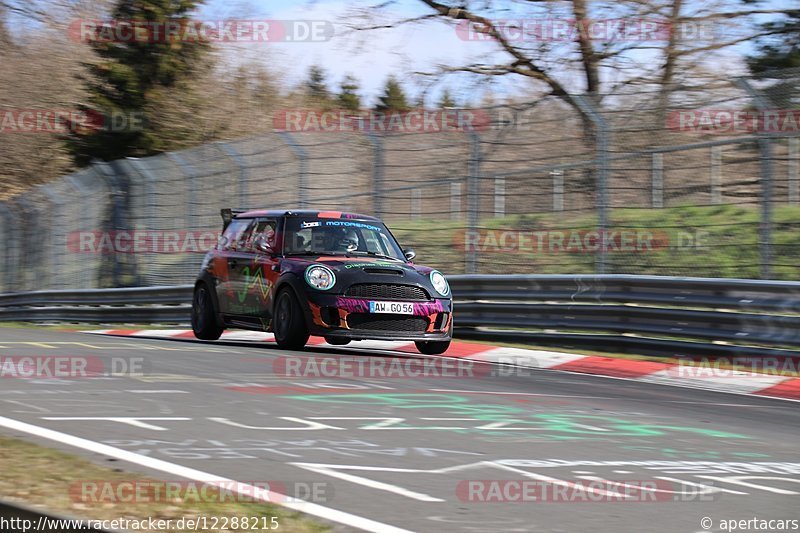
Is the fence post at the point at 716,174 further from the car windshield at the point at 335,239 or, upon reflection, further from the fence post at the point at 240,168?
the fence post at the point at 240,168

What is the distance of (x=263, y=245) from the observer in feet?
42.9

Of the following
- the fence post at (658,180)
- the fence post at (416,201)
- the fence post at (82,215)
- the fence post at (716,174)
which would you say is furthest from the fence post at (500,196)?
the fence post at (82,215)

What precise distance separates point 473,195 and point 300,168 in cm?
345

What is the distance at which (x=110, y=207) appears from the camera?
75.0 ft

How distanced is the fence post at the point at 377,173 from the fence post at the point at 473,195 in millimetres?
1608

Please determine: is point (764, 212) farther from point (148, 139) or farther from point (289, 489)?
point (148, 139)

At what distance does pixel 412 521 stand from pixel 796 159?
835 cm

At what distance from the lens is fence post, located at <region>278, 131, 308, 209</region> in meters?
17.3

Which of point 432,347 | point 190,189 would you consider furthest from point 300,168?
point 432,347

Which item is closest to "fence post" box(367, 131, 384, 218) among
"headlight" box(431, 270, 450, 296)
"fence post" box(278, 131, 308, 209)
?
"fence post" box(278, 131, 308, 209)

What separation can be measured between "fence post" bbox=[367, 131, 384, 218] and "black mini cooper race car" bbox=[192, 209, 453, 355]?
261 centimetres

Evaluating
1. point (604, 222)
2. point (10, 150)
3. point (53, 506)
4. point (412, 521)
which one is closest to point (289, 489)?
point (412, 521)

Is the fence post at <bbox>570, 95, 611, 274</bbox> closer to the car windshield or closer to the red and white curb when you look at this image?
the red and white curb

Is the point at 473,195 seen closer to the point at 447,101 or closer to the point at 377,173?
the point at 377,173
